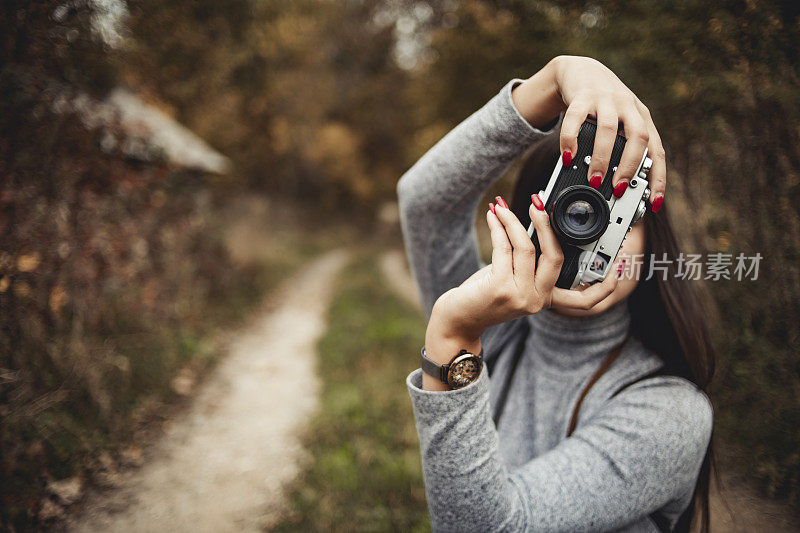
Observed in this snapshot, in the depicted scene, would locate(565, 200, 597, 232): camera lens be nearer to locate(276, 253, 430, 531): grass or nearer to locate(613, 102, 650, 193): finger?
locate(613, 102, 650, 193): finger

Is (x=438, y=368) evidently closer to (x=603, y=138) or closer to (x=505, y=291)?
(x=505, y=291)

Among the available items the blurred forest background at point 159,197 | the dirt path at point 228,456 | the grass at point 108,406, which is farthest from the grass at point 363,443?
the blurred forest background at point 159,197

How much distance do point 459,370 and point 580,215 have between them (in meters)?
0.46

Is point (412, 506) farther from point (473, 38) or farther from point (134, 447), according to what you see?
point (473, 38)

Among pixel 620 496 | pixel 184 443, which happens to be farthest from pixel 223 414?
pixel 620 496

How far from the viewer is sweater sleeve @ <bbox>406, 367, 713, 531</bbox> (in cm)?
94

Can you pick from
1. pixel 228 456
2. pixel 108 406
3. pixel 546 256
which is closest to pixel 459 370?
pixel 546 256

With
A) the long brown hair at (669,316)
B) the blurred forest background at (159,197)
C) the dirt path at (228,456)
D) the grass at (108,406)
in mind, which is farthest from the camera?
the dirt path at (228,456)

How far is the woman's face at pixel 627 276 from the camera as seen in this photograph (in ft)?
3.79

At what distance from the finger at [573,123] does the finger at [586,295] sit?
12.2 inches

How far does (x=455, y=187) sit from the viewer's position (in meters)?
1.23

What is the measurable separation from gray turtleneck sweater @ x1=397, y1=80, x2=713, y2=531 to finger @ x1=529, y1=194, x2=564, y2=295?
0.83 ft

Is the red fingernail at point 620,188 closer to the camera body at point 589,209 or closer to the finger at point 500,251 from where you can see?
the camera body at point 589,209

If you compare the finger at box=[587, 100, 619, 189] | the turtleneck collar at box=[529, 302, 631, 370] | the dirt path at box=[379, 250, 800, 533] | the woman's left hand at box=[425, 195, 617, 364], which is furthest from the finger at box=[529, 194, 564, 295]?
the dirt path at box=[379, 250, 800, 533]
